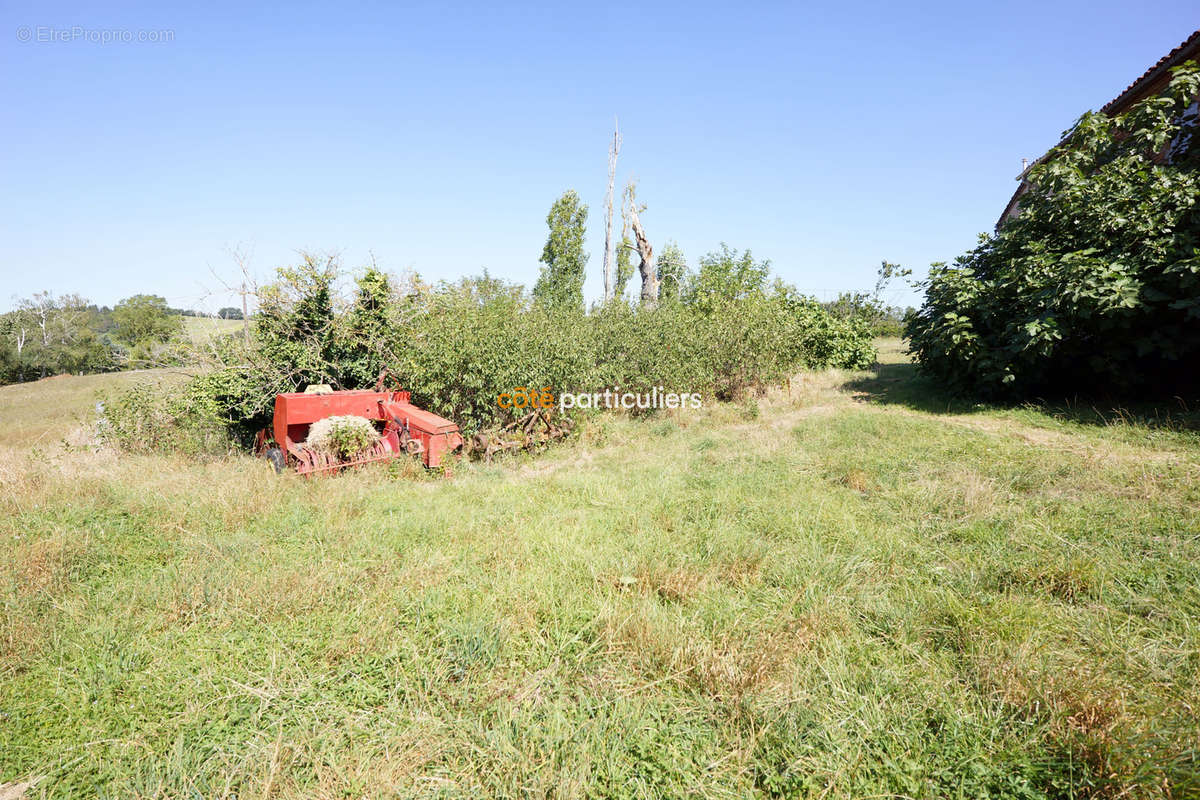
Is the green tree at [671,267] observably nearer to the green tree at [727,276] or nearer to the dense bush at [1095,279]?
the green tree at [727,276]

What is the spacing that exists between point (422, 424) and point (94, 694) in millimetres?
4411

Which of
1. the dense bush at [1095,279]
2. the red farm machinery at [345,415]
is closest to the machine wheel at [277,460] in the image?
the red farm machinery at [345,415]

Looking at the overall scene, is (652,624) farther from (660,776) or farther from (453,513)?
(453,513)

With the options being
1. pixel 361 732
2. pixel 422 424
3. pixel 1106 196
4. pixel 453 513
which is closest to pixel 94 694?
pixel 361 732

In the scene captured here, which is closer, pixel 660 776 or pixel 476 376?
pixel 660 776

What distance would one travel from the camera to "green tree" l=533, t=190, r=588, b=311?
88.0 ft

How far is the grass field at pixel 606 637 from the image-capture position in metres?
2.06

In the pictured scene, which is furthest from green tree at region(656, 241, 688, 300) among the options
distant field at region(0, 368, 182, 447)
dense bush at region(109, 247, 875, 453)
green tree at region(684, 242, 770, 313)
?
distant field at region(0, 368, 182, 447)

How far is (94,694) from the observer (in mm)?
2455

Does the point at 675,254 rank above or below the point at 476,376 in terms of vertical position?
above

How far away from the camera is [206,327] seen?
366 inches

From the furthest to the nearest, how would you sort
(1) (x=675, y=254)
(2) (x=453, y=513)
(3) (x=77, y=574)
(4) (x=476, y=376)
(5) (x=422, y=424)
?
(1) (x=675, y=254), (4) (x=476, y=376), (5) (x=422, y=424), (2) (x=453, y=513), (3) (x=77, y=574)

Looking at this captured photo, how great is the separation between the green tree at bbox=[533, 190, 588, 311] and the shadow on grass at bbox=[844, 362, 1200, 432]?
17.4m

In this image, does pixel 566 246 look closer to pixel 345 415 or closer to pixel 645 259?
pixel 645 259
